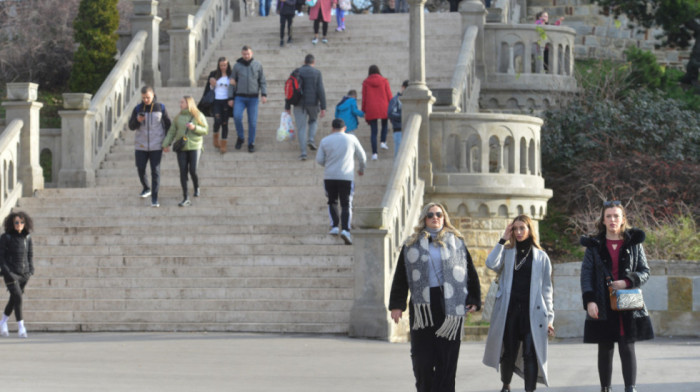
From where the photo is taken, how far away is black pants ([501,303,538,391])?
992cm

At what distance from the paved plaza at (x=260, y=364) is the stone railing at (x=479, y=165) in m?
3.35

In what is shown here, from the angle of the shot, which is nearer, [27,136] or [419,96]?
[419,96]

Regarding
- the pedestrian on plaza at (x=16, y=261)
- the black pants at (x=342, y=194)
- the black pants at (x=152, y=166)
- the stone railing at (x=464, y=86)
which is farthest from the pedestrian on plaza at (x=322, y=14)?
the pedestrian on plaza at (x=16, y=261)

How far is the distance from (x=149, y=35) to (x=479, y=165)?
7123 mm

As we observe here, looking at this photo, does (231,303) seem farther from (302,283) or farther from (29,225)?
(29,225)

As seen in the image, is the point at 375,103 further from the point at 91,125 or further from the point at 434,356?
the point at 434,356

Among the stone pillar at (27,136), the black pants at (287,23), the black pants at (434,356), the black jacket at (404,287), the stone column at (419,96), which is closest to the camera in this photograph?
the black pants at (434,356)

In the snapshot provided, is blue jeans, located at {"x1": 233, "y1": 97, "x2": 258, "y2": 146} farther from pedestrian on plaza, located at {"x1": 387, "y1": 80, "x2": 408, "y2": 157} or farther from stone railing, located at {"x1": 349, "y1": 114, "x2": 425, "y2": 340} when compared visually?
stone railing, located at {"x1": 349, "y1": 114, "x2": 425, "y2": 340}

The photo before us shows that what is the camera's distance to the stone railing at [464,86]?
18375 mm

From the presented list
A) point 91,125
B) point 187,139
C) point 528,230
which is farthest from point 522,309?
point 91,125

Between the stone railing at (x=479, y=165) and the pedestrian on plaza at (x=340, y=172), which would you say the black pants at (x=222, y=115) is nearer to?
the stone railing at (x=479, y=165)

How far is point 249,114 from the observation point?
19938 millimetres

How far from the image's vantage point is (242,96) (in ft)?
65.3

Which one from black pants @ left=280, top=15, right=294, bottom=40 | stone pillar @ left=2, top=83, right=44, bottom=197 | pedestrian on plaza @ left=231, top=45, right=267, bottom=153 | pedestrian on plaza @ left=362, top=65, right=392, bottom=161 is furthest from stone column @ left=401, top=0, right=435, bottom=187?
black pants @ left=280, top=15, right=294, bottom=40
